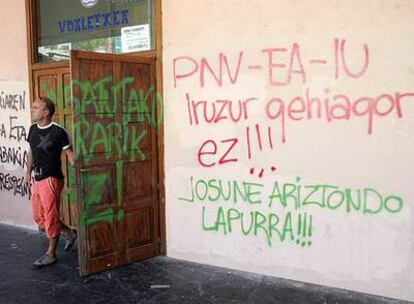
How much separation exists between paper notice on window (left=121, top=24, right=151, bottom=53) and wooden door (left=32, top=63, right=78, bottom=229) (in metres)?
0.95

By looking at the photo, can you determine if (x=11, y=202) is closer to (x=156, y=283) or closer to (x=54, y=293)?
(x=54, y=293)

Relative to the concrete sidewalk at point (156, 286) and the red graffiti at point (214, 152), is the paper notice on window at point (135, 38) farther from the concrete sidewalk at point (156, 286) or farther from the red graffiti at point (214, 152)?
the concrete sidewalk at point (156, 286)

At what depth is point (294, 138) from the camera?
4.16 meters

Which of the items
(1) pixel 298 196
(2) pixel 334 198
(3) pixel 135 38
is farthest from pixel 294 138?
(3) pixel 135 38

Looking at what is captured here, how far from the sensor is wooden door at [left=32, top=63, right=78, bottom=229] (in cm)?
563

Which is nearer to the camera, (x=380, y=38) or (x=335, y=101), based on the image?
(x=380, y=38)

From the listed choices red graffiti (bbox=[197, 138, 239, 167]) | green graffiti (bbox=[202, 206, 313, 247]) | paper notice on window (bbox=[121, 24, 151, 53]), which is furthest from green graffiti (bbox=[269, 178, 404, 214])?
paper notice on window (bbox=[121, 24, 151, 53])

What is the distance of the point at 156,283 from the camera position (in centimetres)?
434

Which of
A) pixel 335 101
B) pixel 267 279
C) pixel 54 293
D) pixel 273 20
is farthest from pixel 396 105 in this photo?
pixel 54 293

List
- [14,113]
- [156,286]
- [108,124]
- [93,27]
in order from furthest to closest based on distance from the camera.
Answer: [14,113] → [93,27] → [108,124] → [156,286]

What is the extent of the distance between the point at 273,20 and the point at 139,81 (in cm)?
157

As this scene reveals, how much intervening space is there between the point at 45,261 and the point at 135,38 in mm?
2702

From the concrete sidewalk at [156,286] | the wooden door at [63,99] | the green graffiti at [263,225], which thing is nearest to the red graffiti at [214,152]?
the green graffiti at [263,225]

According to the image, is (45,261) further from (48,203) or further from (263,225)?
(263,225)
